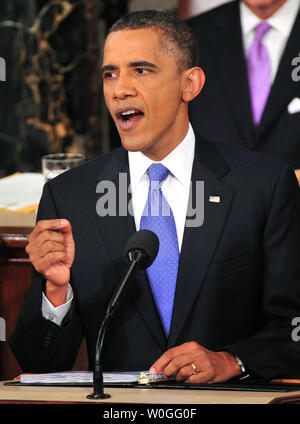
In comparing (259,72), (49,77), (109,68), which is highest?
(49,77)

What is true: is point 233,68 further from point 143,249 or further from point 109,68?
point 143,249

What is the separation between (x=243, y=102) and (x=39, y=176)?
2.36 ft

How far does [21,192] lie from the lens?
268 cm

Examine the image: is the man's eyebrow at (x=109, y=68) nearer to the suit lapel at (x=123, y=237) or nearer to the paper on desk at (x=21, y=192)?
the suit lapel at (x=123, y=237)

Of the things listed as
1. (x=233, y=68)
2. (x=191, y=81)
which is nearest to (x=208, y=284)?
(x=191, y=81)

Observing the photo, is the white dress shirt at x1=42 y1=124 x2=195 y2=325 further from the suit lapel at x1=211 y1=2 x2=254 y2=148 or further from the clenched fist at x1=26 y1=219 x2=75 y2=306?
the suit lapel at x1=211 y1=2 x2=254 y2=148

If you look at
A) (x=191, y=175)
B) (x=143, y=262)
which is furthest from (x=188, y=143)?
(x=143, y=262)

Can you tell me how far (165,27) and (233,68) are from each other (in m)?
1.26

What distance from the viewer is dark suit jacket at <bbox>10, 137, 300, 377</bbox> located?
5.94 feet

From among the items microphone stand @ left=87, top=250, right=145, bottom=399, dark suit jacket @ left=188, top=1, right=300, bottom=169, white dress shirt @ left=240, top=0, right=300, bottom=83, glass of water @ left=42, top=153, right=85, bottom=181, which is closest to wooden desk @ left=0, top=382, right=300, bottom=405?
microphone stand @ left=87, top=250, right=145, bottom=399

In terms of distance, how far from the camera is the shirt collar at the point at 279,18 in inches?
120

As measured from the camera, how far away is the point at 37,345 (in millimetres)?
1824

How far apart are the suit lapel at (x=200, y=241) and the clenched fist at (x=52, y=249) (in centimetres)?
26
